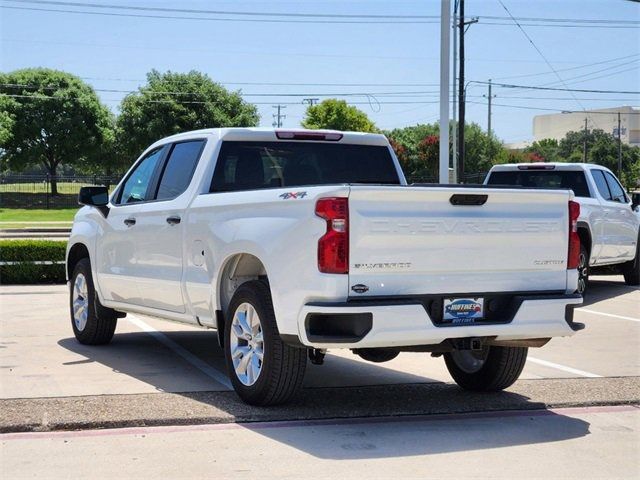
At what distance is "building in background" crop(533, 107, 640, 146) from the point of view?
538 feet

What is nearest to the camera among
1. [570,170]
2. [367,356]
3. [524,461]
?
[524,461]

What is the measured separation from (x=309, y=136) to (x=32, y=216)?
1814 inches

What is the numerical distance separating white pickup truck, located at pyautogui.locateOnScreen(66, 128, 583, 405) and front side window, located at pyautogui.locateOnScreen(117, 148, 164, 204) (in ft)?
1.00

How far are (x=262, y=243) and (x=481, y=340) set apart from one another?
64.2 inches

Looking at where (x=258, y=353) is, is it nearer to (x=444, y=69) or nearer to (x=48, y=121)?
(x=444, y=69)

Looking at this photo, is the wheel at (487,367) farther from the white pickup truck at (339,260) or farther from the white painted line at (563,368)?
the white painted line at (563,368)

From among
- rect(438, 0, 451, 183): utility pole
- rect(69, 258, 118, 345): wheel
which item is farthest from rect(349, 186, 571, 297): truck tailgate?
rect(438, 0, 451, 183): utility pole

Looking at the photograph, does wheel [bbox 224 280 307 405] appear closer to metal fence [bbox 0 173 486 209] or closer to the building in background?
metal fence [bbox 0 173 486 209]

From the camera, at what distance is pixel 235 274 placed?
7.27 meters

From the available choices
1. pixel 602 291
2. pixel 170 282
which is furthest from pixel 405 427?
pixel 602 291

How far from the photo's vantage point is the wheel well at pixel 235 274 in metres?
7.15

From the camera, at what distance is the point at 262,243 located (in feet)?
21.5

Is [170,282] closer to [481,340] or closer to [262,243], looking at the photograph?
[262,243]

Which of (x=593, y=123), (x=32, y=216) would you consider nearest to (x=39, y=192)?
(x=32, y=216)
